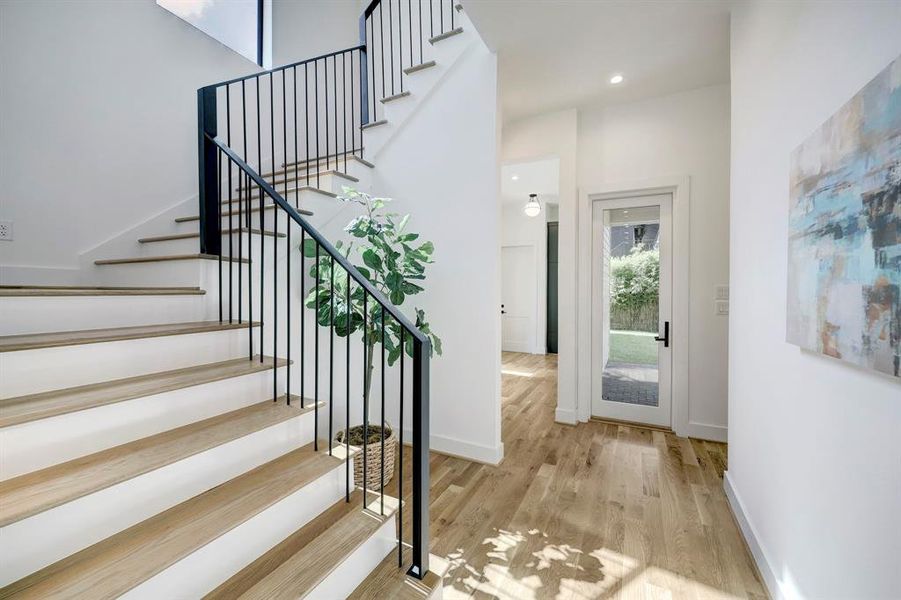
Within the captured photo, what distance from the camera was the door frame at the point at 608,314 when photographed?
3.24 meters

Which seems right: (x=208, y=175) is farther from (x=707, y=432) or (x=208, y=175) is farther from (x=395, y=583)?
(x=707, y=432)

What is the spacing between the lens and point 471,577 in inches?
64.9

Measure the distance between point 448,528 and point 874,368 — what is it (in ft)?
6.00

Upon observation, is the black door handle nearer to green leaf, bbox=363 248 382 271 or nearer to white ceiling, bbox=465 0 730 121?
white ceiling, bbox=465 0 730 121

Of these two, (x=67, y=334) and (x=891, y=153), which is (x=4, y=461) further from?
(x=891, y=153)

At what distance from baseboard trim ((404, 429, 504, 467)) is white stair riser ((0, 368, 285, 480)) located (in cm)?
151

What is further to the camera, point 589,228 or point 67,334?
point 589,228

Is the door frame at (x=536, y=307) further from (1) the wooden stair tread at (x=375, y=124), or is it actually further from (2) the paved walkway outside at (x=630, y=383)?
(1) the wooden stair tread at (x=375, y=124)

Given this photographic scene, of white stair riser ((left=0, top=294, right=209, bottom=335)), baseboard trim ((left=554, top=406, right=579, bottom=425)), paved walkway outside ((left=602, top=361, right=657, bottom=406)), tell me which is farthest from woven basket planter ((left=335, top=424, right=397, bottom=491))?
paved walkway outside ((left=602, top=361, right=657, bottom=406))

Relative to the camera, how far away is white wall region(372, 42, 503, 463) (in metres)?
2.68

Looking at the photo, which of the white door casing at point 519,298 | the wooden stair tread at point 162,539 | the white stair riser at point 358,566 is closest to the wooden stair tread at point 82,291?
the wooden stair tread at point 162,539

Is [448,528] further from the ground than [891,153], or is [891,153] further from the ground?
[891,153]

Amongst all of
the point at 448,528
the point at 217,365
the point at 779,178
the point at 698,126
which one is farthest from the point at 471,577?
the point at 698,126

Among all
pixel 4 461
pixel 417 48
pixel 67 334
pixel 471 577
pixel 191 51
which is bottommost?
pixel 471 577
